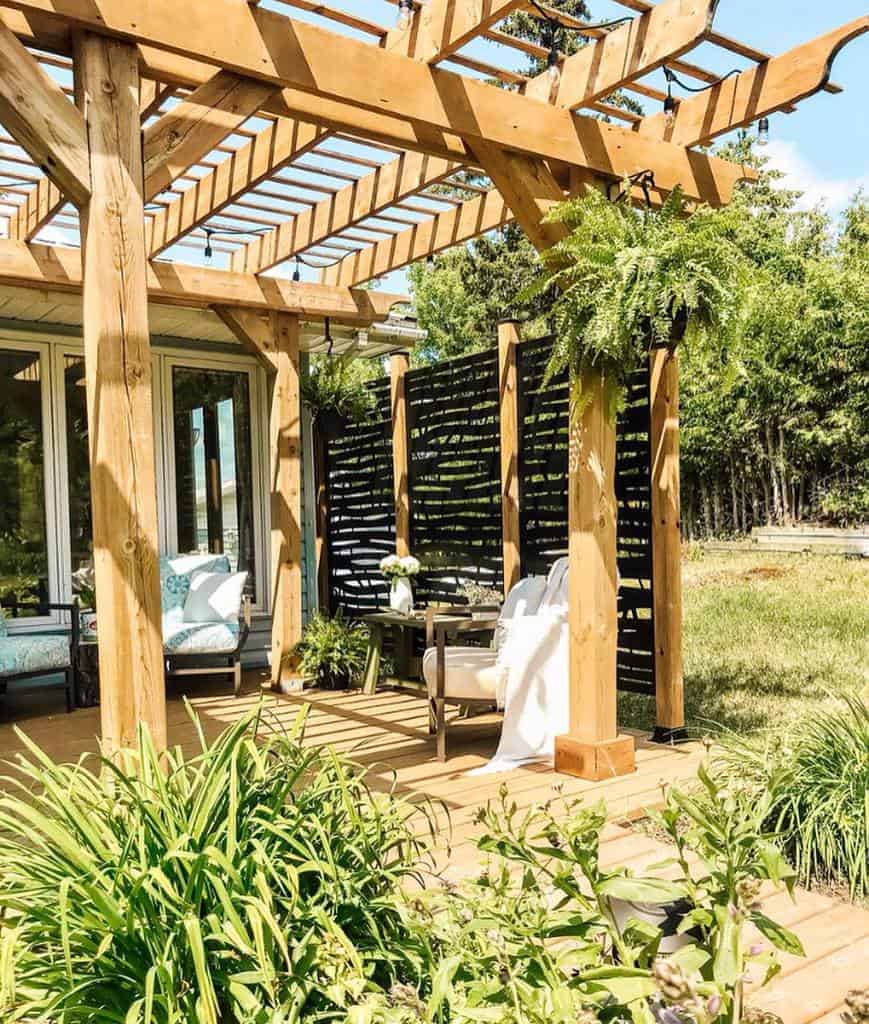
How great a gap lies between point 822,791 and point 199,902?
200cm

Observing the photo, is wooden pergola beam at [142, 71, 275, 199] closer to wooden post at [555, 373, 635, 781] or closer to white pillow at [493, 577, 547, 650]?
wooden post at [555, 373, 635, 781]

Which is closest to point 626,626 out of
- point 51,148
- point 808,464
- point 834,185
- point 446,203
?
point 446,203

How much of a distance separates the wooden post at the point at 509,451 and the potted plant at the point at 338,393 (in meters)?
1.67

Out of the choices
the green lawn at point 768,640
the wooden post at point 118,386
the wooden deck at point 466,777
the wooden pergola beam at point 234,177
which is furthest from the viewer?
the green lawn at point 768,640

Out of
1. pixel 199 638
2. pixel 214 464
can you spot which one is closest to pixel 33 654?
pixel 199 638

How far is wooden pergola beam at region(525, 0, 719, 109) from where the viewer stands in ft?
10.1

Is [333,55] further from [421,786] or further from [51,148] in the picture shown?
[421,786]

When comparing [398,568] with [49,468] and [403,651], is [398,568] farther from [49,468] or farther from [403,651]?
[49,468]

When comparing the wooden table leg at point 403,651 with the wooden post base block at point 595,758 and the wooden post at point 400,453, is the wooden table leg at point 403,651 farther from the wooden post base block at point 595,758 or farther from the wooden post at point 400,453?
the wooden post base block at point 595,758

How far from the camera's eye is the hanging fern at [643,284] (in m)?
3.18

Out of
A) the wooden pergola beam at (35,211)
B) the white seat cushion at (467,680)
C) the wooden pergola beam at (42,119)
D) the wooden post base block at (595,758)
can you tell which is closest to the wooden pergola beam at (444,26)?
the wooden pergola beam at (42,119)

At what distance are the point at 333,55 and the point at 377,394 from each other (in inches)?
146

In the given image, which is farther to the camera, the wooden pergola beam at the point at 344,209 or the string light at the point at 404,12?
the wooden pergola beam at the point at 344,209

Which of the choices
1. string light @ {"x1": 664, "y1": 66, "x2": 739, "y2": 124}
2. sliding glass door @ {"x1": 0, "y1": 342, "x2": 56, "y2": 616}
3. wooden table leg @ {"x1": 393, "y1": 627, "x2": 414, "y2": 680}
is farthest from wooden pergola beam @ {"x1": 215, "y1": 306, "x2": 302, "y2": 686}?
string light @ {"x1": 664, "y1": 66, "x2": 739, "y2": 124}
